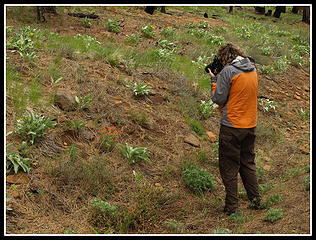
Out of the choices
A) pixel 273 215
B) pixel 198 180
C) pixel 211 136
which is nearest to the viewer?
pixel 273 215

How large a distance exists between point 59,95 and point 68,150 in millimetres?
1273

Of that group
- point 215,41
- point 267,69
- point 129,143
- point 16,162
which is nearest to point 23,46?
point 129,143

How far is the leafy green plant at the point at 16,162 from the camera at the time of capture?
4083 millimetres

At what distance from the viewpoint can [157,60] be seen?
878cm

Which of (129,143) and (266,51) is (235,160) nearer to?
(129,143)

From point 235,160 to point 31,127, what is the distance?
10.0ft

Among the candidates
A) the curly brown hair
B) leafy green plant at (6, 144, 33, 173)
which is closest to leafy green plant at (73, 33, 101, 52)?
leafy green plant at (6, 144, 33, 173)

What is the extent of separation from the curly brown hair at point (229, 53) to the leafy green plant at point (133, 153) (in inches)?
76.5

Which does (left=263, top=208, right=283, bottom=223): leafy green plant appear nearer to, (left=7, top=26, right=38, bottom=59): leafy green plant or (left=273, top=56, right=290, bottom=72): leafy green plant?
(left=7, top=26, right=38, bottom=59): leafy green plant

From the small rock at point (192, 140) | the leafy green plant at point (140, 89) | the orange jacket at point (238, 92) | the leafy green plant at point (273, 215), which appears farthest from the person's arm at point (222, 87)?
the leafy green plant at point (140, 89)

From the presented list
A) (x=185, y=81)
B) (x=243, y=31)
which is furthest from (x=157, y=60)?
(x=243, y=31)

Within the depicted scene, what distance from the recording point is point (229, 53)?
435cm

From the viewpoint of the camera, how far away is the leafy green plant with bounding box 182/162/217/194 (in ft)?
16.1

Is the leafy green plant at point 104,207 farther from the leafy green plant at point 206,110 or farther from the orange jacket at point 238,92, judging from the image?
the leafy green plant at point 206,110
